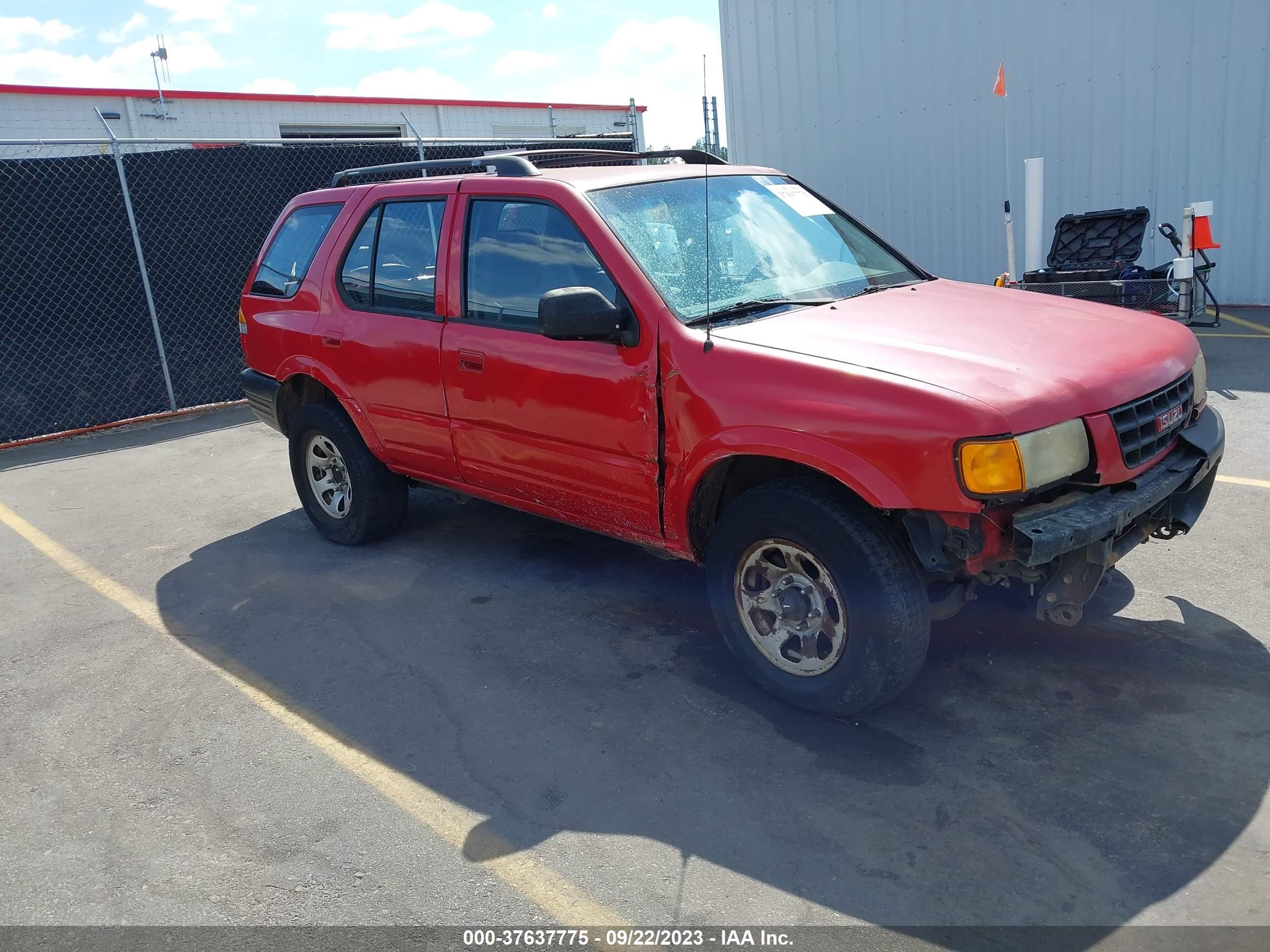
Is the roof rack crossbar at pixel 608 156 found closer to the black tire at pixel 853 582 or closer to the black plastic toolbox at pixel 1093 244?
the black tire at pixel 853 582

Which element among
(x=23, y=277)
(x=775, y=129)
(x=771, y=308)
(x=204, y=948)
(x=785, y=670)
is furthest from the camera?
(x=775, y=129)

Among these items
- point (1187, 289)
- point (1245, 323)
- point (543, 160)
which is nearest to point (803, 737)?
point (543, 160)

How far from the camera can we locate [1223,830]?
2.83 meters

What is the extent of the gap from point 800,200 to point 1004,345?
1.59 m

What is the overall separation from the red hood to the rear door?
1676 mm

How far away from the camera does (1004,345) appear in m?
3.45

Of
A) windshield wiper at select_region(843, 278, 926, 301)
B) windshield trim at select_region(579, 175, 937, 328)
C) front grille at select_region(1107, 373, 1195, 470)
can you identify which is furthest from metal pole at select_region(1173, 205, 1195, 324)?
front grille at select_region(1107, 373, 1195, 470)

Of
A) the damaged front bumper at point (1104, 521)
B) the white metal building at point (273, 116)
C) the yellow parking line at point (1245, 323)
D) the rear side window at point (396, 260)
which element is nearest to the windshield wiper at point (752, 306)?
the damaged front bumper at point (1104, 521)

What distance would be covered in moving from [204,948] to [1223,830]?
9.30 ft

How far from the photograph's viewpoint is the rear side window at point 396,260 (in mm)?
4703

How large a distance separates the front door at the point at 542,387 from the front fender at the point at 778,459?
0.39 feet

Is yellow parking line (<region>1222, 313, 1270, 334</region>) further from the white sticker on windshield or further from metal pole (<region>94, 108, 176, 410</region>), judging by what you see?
metal pole (<region>94, 108, 176, 410</region>)

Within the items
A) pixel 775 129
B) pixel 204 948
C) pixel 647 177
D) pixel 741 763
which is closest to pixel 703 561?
pixel 741 763

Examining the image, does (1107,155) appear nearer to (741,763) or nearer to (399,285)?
(399,285)
